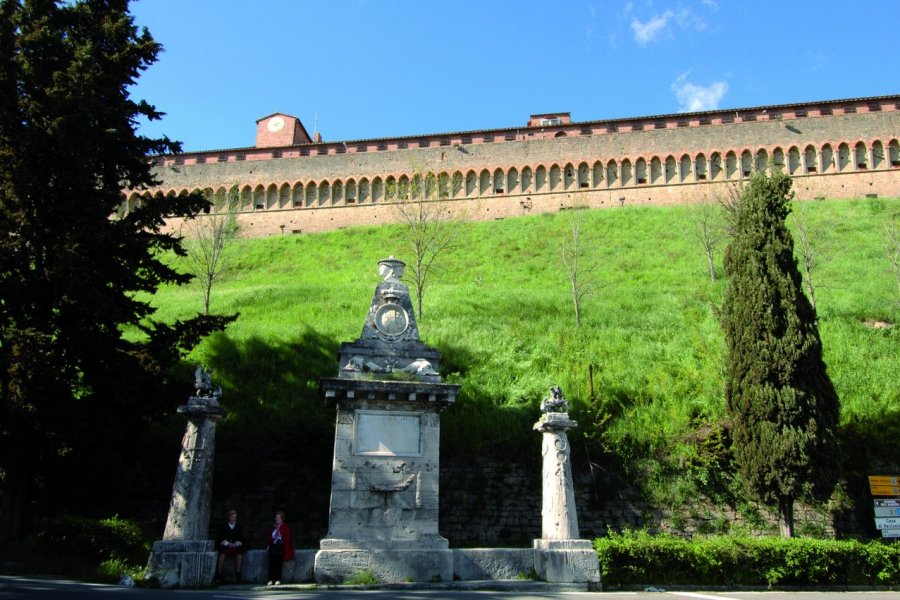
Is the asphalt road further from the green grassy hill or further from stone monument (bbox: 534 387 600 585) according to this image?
the green grassy hill

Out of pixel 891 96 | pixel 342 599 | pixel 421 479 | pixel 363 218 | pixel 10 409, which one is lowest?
pixel 342 599

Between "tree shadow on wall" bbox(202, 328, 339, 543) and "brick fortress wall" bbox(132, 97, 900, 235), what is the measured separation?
36454mm

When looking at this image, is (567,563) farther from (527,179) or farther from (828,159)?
(828,159)

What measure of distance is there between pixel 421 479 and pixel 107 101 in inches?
490

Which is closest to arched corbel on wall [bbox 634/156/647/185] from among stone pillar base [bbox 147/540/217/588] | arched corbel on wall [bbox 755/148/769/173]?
arched corbel on wall [bbox 755/148/769/173]

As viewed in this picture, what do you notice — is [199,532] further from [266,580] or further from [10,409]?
[10,409]

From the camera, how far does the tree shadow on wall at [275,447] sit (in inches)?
683

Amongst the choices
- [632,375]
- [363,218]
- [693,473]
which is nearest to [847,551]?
[693,473]

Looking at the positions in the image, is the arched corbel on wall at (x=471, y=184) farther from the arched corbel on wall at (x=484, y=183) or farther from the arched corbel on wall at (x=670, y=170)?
the arched corbel on wall at (x=670, y=170)

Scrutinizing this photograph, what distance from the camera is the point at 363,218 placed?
192ft

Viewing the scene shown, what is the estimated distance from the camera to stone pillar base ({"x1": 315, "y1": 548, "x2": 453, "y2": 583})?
38.2 ft

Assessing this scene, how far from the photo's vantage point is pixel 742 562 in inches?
506

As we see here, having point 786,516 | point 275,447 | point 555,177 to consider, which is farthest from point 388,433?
point 555,177

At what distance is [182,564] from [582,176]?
51.5 meters
